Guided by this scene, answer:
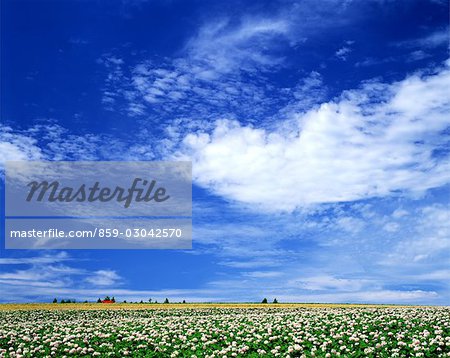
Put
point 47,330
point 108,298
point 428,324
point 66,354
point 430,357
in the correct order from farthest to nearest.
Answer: point 108,298 → point 47,330 → point 428,324 → point 66,354 → point 430,357

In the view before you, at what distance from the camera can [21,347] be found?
2161 cm

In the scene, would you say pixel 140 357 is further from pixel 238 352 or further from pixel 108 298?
pixel 108 298

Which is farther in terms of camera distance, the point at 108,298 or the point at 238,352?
the point at 108,298

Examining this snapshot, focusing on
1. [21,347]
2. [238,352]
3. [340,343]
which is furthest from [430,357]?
[21,347]

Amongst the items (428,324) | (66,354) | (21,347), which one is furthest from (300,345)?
(21,347)

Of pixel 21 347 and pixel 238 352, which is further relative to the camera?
pixel 21 347

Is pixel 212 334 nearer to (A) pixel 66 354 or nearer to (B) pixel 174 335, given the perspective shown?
(B) pixel 174 335

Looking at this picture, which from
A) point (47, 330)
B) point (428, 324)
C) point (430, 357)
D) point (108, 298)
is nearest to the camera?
point (430, 357)

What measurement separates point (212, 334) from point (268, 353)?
4453mm

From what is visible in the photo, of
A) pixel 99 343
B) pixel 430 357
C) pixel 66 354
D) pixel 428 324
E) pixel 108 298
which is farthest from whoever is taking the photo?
pixel 108 298

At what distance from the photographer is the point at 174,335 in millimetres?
23078

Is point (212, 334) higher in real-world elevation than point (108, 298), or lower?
lower

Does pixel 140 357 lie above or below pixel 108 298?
below

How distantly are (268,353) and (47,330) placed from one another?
14.0 m
